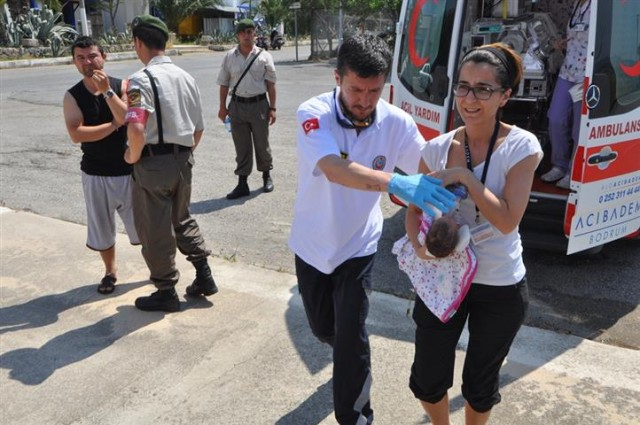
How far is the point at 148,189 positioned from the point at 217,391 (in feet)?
4.30

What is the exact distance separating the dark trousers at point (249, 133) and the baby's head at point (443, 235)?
4.56 meters

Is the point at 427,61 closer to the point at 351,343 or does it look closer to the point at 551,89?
the point at 551,89

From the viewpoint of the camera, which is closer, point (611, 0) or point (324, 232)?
point (324, 232)

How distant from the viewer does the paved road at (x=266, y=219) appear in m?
3.94

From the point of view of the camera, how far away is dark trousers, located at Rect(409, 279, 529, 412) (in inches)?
88.1

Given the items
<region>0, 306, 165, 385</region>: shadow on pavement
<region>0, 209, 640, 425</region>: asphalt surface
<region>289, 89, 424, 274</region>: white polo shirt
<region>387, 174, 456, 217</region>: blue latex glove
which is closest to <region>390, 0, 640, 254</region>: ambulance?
<region>0, 209, 640, 425</region>: asphalt surface

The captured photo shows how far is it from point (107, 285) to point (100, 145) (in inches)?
39.5

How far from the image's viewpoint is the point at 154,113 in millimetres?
3578

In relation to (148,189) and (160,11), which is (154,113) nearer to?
(148,189)

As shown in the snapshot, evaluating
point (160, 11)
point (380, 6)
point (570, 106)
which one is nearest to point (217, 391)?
point (570, 106)

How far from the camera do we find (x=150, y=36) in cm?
367

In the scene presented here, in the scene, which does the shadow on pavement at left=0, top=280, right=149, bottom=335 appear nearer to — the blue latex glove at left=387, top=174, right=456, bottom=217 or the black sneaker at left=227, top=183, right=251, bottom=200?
the black sneaker at left=227, top=183, right=251, bottom=200

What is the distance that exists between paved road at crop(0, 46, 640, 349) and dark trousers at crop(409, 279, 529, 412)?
1591 mm

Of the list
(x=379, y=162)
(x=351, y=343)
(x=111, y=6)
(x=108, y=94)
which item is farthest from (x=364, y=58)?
(x=111, y=6)
